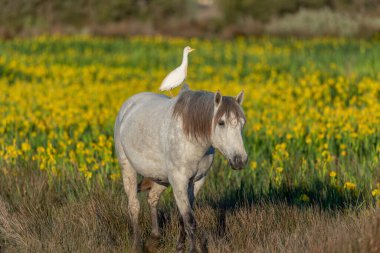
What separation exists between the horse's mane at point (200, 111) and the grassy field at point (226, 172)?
94 cm

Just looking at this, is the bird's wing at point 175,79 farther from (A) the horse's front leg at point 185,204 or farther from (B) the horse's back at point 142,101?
(A) the horse's front leg at point 185,204

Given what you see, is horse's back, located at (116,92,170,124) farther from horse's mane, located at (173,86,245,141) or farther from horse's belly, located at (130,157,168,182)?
horse's mane, located at (173,86,245,141)

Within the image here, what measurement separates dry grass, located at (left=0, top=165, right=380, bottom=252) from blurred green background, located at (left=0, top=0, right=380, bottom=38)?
28.1m

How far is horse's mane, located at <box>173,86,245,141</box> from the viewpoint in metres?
5.46

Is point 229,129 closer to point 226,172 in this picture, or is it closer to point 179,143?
point 179,143

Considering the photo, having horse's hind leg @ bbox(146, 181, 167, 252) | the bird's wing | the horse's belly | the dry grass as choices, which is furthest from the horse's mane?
horse's hind leg @ bbox(146, 181, 167, 252)

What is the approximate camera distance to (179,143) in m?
5.89

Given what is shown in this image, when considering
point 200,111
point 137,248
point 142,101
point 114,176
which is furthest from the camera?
point 114,176

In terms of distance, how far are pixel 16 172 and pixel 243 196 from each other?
2822 millimetres

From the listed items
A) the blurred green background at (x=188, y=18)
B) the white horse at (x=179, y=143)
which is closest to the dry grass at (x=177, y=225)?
the white horse at (x=179, y=143)

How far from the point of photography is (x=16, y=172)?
358 inches

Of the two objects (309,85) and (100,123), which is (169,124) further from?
(309,85)

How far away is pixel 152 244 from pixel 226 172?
2.84 metres

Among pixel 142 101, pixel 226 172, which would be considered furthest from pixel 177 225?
pixel 226 172
